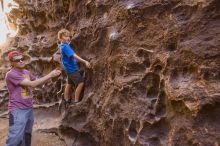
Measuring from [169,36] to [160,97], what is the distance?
66cm

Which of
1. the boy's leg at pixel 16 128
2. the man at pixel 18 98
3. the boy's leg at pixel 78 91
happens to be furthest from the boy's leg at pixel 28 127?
the boy's leg at pixel 78 91

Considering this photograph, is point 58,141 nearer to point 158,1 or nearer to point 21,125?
point 21,125

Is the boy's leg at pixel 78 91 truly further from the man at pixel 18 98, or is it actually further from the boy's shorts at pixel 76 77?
the man at pixel 18 98

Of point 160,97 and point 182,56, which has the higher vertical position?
point 182,56

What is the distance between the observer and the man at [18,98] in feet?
13.3

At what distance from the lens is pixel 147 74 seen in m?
3.61

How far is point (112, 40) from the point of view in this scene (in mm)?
4129

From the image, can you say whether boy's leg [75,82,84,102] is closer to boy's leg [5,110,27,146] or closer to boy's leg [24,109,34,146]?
boy's leg [24,109,34,146]

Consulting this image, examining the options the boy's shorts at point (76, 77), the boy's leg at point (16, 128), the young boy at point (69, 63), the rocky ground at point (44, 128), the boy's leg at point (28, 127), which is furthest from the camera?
the rocky ground at point (44, 128)

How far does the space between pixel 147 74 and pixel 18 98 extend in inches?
69.7

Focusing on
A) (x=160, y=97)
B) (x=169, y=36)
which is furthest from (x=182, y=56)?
(x=160, y=97)

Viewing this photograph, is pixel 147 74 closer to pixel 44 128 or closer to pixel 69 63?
pixel 69 63

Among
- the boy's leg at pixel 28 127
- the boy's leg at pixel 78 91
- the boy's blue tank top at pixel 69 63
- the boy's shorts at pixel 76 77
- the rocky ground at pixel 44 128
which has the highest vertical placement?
the boy's blue tank top at pixel 69 63

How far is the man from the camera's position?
4.06m
